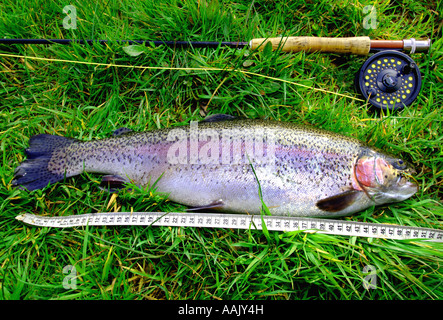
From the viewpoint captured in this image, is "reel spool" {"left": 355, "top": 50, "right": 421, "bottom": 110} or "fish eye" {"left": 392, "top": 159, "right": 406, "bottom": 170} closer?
"fish eye" {"left": 392, "top": 159, "right": 406, "bottom": 170}

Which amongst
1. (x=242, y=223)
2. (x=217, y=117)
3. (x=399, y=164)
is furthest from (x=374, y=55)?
(x=242, y=223)

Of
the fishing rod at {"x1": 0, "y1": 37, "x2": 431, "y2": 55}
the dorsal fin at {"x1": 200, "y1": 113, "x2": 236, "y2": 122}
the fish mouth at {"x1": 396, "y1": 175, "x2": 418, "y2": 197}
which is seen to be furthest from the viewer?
the fishing rod at {"x1": 0, "y1": 37, "x2": 431, "y2": 55}

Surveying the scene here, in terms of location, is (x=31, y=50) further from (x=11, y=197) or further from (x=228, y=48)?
(x=228, y=48)

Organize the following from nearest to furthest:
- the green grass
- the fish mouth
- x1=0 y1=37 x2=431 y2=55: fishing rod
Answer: the green grass, the fish mouth, x1=0 y1=37 x2=431 y2=55: fishing rod

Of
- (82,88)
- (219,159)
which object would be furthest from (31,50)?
(219,159)

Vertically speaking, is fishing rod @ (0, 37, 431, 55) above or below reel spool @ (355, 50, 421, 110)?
above

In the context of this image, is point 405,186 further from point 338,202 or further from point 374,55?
point 374,55

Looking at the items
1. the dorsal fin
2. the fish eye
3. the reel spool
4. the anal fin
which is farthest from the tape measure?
the reel spool

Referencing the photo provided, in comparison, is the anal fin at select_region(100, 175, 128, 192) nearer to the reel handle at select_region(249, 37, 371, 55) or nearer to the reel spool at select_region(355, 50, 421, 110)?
the reel handle at select_region(249, 37, 371, 55)
